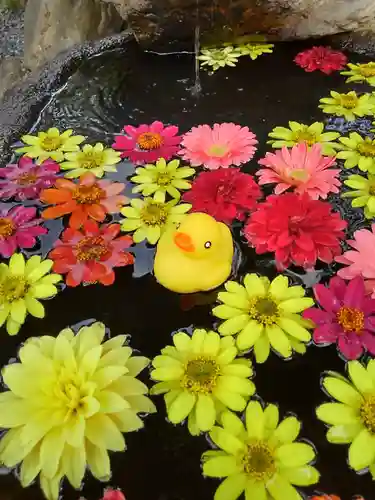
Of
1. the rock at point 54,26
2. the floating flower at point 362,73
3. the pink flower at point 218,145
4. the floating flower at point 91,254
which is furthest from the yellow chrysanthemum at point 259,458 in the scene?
the rock at point 54,26

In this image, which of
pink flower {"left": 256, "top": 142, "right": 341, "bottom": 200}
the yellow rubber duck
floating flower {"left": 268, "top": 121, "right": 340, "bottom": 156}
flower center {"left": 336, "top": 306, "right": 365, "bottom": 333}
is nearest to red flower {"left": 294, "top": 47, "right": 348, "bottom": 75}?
floating flower {"left": 268, "top": 121, "right": 340, "bottom": 156}

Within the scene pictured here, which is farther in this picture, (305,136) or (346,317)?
(305,136)

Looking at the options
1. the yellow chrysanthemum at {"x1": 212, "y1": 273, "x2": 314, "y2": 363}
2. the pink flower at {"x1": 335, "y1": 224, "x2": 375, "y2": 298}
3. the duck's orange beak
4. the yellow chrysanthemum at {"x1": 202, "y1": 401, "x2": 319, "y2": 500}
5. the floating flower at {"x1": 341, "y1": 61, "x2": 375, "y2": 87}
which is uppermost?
the duck's orange beak

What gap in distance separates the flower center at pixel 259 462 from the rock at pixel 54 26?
60.0 inches

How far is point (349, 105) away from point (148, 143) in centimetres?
62

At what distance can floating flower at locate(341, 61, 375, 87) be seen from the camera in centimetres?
173

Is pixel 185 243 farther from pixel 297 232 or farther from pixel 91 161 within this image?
pixel 91 161

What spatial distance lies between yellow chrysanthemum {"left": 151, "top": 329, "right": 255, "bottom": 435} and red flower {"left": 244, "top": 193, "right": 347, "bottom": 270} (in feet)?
0.85

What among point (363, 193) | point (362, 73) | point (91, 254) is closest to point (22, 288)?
point (91, 254)

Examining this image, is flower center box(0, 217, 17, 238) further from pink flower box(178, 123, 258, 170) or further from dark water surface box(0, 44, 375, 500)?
pink flower box(178, 123, 258, 170)

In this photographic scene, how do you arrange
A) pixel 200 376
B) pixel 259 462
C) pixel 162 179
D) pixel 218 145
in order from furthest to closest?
pixel 218 145, pixel 162 179, pixel 200 376, pixel 259 462

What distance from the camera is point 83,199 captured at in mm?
1324

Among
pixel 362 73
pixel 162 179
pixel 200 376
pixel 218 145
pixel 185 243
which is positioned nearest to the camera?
pixel 200 376

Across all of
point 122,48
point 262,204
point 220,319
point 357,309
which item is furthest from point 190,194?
point 122,48
